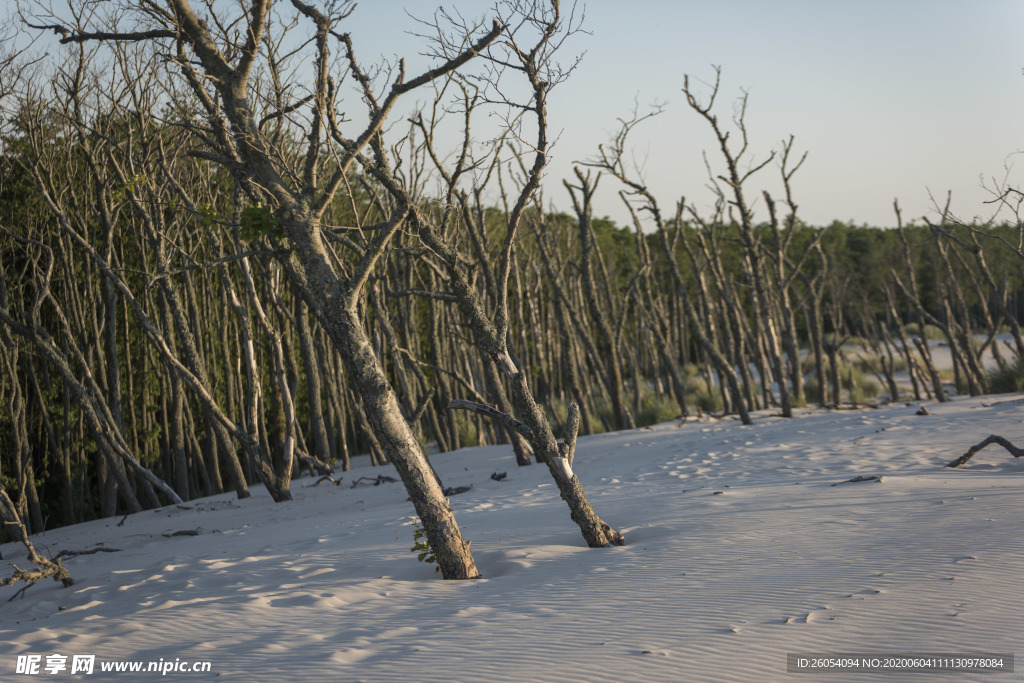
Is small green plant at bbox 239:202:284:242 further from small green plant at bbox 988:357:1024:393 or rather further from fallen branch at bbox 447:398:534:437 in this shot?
small green plant at bbox 988:357:1024:393

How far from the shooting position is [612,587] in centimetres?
395

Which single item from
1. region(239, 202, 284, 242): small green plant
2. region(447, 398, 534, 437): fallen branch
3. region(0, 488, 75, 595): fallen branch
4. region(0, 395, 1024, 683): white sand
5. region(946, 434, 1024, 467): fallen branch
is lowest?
region(0, 395, 1024, 683): white sand

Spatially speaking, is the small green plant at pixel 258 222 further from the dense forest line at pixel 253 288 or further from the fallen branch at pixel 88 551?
the fallen branch at pixel 88 551

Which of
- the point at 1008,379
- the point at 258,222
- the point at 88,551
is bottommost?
the point at 88,551

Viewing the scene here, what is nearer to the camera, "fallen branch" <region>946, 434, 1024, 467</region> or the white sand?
the white sand

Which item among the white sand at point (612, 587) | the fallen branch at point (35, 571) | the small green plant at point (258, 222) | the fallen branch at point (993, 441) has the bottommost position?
the white sand at point (612, 587)

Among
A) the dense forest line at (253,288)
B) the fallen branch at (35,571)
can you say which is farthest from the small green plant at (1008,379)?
the fallen branch at (35,571)

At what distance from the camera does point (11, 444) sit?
11062 millimetres

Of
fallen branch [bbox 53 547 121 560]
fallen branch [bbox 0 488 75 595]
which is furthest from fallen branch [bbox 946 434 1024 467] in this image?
fallen branch [bbox 53 547 121 560]

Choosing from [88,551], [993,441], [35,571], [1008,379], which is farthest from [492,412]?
[1008,379]

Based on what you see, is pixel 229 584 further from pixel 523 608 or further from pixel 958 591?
pixel 958 591

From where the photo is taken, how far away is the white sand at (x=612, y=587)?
3072 millimetres

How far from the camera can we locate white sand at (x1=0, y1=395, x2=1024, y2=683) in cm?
307

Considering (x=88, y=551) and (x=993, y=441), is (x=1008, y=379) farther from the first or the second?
(x=88, y=551)
